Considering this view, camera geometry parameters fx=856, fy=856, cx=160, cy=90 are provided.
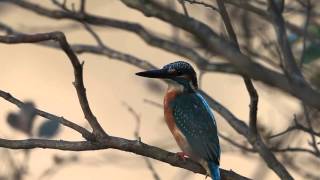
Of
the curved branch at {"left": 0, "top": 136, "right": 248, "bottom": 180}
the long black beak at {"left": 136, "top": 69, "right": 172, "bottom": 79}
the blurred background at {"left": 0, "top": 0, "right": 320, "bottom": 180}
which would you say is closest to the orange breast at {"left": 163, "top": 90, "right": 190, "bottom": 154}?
the long black beak at {"left": 136, "top": 69, "right": 172, "bottom": 79}

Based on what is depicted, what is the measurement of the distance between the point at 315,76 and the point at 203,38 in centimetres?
100

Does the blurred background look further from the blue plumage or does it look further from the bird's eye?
the bird's eye

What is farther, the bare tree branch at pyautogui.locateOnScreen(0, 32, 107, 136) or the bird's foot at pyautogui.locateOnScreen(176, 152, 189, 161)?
the bird's foot at pyautogui.locateOnScreen(176, 152, 189, 161)

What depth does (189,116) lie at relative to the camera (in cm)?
346

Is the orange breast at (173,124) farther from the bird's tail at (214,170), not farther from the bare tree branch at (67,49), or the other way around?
the bare tree branch at (67,49)

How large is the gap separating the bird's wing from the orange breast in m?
0.02

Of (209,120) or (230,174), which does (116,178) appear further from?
(230,174)

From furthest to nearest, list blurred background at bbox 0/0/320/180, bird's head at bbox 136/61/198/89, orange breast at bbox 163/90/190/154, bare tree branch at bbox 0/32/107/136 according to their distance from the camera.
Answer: blurred background at bbox 0/0/320/180 < orange breast at bbox 163/90/190/154 < bird's head at bbox 136/61/198/89 < bare tree branch at bbox 0/32/107/136

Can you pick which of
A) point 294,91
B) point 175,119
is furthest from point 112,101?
point 294,91

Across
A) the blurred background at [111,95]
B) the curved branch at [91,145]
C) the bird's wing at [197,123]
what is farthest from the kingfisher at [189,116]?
the blurred background at [111,95]

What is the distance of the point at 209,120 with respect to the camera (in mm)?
3389

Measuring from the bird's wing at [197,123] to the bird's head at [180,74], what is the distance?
0.19 ft

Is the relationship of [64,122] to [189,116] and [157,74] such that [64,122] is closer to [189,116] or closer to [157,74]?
[157,74]

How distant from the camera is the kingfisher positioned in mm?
3191
